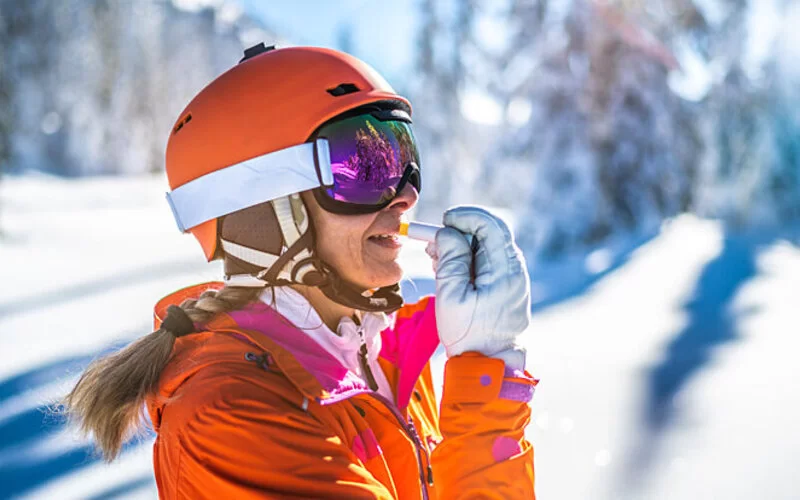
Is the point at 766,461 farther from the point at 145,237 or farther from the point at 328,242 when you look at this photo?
the point at 145,237

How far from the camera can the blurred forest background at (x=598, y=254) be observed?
329cm

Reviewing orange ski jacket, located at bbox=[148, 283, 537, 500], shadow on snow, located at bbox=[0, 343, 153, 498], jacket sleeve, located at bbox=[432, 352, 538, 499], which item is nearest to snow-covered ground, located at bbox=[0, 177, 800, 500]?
shadow on snow, located at bbox=[0, 343, 153, 498]

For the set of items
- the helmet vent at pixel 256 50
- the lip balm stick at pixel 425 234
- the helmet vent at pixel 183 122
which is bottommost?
the lip balm stick at pixel 425 234

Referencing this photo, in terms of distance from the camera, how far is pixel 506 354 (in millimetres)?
1537

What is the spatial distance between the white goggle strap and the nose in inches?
7.6

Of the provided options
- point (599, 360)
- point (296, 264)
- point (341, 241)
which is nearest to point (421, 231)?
point (341, 241)

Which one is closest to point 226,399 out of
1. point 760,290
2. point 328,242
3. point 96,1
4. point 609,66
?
point 328,242

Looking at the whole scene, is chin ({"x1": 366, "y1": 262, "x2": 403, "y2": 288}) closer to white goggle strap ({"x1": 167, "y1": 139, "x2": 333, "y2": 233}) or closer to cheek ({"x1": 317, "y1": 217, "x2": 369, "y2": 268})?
cheek ({"x1": 317, "y1": 217, "x2": 369, "y2": 268})

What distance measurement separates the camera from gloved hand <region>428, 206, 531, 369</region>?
5.03ft

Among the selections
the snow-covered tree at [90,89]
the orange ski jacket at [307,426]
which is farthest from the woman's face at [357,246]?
the snow-covered tree at [90,89]

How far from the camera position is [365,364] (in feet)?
5.42

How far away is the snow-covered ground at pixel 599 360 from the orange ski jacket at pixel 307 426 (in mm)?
462

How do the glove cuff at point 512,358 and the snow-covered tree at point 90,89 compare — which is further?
the snow-covered tree at point 90,89

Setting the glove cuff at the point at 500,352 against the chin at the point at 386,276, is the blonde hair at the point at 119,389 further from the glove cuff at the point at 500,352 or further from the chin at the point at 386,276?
the glove cuff at the point at 500,352
